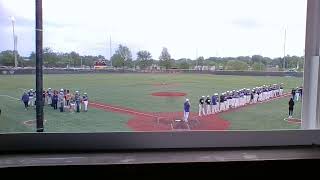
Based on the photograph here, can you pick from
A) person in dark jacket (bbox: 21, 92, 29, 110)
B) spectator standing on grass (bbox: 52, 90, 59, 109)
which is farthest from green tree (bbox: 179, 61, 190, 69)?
person in dark jacket (bbox: 21, 92, 29, 110)

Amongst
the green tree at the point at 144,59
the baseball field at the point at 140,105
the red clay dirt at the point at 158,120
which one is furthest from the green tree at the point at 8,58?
the green tree at the point at 144,59

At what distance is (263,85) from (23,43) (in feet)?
3.05

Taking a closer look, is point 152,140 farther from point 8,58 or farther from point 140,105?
point 8,58

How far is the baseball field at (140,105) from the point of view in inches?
49.4

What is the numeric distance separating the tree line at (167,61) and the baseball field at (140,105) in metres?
0.04

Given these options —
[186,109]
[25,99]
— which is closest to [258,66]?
[186,109]

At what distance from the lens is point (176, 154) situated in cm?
121

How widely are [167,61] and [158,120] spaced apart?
236 mm

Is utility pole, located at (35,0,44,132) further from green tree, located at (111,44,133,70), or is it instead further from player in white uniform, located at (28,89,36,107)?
green tree, located at (111,44,133,70)

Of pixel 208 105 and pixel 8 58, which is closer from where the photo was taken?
pixel 8 58

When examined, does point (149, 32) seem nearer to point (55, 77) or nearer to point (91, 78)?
point (91, 78)

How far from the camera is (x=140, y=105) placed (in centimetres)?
133

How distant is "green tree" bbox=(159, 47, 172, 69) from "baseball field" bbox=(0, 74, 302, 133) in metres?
0.04

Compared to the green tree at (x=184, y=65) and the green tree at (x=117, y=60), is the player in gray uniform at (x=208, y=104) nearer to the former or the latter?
the green tree at (x=184, y=65)
